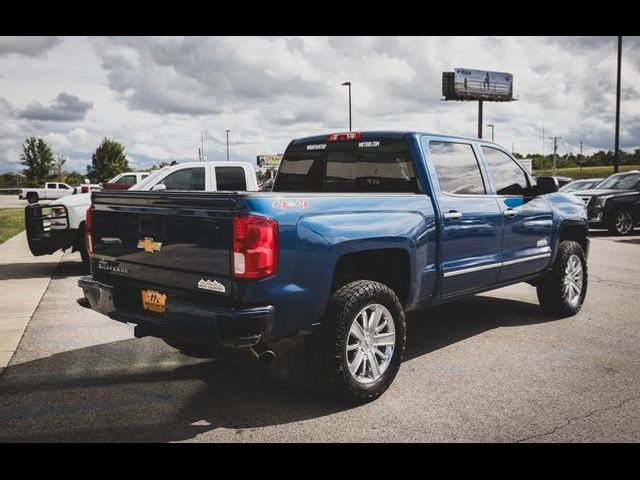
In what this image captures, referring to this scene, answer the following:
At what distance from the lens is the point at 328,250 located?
12.2 ft

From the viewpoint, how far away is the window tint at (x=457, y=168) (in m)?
4.89

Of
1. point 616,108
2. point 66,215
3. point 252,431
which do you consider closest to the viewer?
point 252,431

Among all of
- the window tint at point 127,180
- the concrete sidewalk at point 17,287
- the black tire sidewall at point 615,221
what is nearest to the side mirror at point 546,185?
the concrete sidewalk at point 17,287

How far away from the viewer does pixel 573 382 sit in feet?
14.2

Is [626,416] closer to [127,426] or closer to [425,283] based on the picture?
[425,283]

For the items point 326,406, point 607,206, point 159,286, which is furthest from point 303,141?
point 607,206

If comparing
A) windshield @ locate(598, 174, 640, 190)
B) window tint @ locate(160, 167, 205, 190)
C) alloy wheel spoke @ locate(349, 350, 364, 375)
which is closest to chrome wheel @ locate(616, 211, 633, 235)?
windshield @ locate(598, 174, 640, 190)

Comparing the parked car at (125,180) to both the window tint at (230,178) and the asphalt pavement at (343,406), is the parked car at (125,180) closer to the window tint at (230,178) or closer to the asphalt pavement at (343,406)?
the window tint at (230,178)

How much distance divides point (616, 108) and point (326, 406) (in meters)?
27.1

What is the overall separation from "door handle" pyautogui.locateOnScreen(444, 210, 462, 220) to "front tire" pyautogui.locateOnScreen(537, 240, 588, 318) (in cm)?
214

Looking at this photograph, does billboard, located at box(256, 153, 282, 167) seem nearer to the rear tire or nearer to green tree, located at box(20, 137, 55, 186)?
green tree, located at box(20, 137, 55, 186)

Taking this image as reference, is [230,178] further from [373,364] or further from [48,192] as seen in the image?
[48,192]

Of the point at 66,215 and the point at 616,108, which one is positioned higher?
the point at 616,108

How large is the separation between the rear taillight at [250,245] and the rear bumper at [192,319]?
0.74 feet
